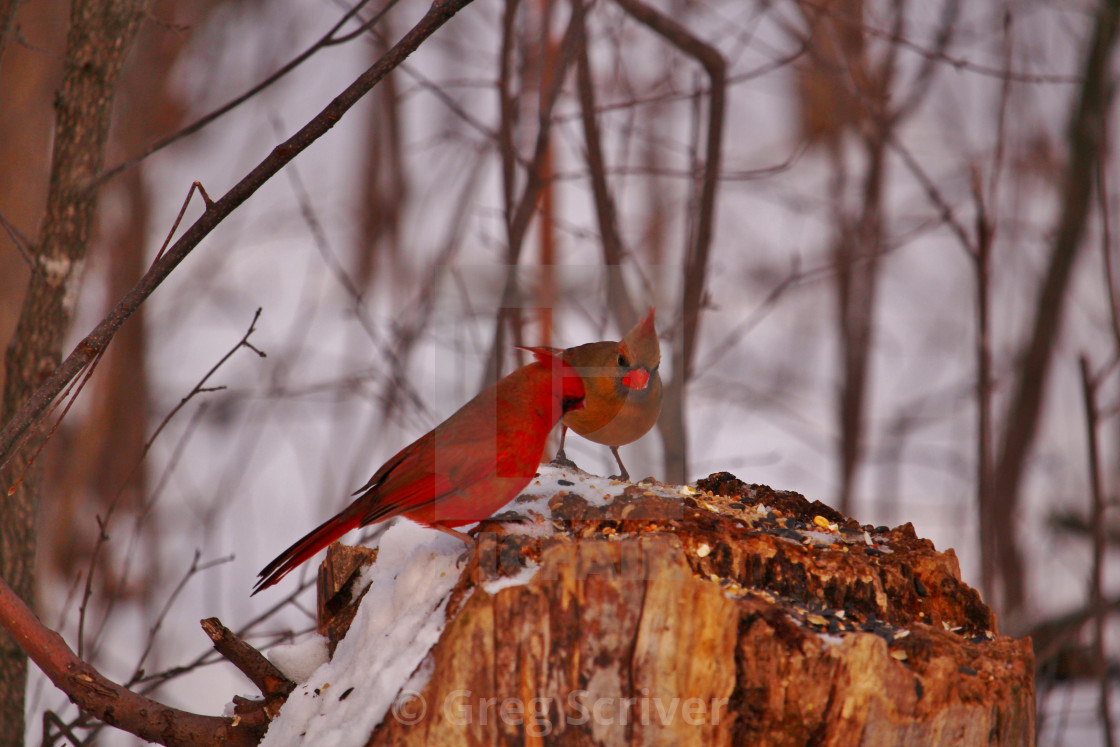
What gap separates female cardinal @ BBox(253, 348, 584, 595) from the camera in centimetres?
214

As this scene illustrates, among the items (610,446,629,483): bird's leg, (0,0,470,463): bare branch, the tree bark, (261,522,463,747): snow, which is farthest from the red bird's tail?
the tree bark

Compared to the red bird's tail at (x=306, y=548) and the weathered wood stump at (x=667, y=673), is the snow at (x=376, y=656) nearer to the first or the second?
the weathered wood stump at (x=667, y=673)

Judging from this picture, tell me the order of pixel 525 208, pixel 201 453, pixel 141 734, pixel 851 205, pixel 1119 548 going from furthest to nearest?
pixel 201 453, pixel 851 205, pixel 1119 548, pixel 525 208, pixel 141 734

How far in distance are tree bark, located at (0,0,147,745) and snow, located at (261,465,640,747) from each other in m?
0.90

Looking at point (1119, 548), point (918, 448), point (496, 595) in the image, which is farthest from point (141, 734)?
point (918, 448)

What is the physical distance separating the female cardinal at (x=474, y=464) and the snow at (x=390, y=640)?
11cm

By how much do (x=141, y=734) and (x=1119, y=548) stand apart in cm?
659

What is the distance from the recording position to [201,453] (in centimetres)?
867

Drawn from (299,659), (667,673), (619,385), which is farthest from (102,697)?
(619,385)

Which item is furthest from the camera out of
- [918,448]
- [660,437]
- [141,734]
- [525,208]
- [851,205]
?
[918,448]

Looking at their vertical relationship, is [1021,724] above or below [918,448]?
below

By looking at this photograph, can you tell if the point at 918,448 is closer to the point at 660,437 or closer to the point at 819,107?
the point at 819,107

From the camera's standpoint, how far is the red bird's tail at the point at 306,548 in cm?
206

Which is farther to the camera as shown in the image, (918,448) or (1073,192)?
(918,448)
